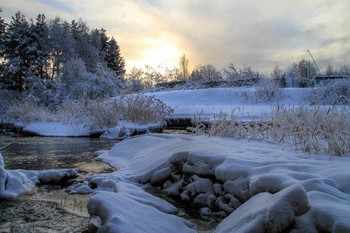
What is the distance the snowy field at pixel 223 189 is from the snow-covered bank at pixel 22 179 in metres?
0.01

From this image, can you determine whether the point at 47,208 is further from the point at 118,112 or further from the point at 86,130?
the point at 118,112

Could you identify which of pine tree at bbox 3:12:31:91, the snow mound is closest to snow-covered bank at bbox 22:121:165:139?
the snow mound

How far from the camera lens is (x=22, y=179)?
407 cm

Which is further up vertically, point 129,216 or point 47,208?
point 129,216

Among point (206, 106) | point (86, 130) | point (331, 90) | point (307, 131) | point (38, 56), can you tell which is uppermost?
point (38, 56)

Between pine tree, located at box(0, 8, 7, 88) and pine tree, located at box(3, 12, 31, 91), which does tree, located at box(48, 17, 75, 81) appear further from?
pine tree, located at box(0, 8, 7, 88)

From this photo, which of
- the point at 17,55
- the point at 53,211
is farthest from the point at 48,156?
the point at 17,55

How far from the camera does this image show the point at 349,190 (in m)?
2.28

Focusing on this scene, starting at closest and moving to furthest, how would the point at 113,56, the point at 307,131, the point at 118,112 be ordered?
the point at 307,131, the point at 118,112, the point at 113,56

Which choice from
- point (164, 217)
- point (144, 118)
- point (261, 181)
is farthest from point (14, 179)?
point (144, 118)

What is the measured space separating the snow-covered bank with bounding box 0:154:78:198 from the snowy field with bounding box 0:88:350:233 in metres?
0.01

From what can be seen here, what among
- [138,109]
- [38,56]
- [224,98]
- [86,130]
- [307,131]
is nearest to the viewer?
[307,131]

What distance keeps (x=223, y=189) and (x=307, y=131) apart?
4.98ft

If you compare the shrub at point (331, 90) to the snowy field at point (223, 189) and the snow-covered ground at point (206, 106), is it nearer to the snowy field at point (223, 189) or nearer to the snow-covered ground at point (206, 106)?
the snow-covered ground at point (206, 106)
